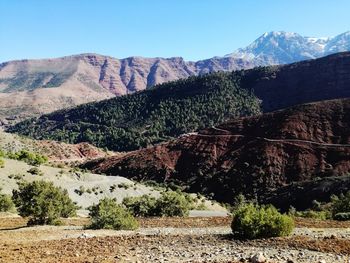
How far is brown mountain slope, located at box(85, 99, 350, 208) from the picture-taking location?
266 feet

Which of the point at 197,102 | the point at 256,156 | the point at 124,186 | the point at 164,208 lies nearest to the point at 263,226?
the point at 164,208

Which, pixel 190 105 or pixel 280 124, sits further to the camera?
pixel 190 105

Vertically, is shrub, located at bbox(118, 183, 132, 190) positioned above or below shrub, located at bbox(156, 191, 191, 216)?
below

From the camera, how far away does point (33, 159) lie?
274 feet

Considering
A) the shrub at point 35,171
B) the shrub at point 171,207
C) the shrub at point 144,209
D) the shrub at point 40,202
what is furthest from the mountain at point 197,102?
the shrub at point 40,202

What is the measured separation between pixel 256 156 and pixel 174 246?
2832 inches

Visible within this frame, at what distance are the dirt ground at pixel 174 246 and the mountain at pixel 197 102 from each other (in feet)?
393

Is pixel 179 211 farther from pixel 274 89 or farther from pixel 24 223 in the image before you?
pixel 274 89

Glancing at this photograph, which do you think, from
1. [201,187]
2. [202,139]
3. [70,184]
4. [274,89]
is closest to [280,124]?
[202,139]

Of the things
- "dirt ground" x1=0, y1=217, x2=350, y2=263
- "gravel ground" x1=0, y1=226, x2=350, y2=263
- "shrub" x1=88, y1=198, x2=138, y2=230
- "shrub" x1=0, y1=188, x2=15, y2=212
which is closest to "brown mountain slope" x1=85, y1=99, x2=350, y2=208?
"shrub" x1=0, y1=188, x2=15, y2=212

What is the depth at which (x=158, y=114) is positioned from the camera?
168250mm

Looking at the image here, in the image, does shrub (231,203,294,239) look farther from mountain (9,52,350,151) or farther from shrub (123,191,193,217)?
mountain (9,52,350,151)

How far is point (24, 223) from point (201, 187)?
190ft

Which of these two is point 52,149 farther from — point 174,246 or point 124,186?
point 174,246
